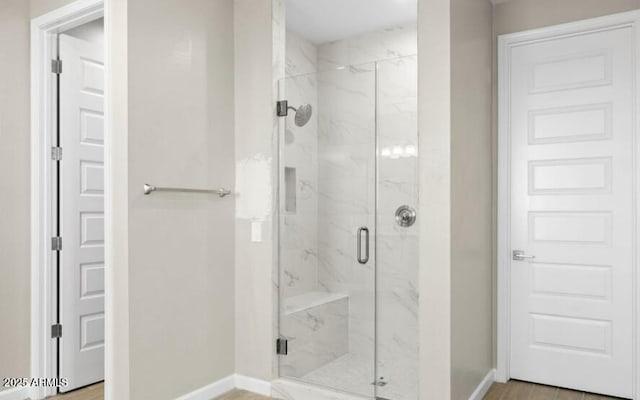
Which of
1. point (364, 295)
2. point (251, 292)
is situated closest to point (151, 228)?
point (251, 292)

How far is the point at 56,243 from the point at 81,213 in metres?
0.25

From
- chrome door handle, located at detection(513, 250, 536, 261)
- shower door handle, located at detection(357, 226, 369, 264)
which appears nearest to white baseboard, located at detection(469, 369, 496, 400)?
chrome door handle, located at detection(513, 250, 536, 261)

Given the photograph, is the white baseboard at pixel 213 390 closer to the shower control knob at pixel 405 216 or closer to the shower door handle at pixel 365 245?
the shower door handle at pixel 365 245

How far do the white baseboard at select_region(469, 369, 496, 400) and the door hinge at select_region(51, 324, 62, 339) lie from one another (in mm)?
2621

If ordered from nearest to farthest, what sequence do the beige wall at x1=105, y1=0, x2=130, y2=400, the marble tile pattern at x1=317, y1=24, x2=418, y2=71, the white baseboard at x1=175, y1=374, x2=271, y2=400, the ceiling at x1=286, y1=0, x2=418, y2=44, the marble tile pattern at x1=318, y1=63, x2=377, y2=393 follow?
1. the beige wall at x1=105, y1=0, x2=130, y2=400
2. the marble tile pattern at x1=318, y1=63, x2=377, y2=393
3. the white baseboard at x1=175, y1=374, x2=271, y2=400
4. the ceiling at x1=286, y1=0, x2=418, y2=44
5. the marble tile pattern at x1=317, y1=24, x2=418, y2=71

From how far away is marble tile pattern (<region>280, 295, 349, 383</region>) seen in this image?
115 inches

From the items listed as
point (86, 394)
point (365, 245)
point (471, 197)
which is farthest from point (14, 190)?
point (471, 197)

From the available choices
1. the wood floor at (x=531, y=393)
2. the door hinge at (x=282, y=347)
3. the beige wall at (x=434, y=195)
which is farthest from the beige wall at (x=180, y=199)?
the wood floor at (x=531, y=393)

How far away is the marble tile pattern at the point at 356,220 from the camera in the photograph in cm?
273

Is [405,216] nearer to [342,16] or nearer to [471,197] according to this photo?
[471,197]

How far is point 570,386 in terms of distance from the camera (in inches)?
126

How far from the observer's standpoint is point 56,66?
3152 mm

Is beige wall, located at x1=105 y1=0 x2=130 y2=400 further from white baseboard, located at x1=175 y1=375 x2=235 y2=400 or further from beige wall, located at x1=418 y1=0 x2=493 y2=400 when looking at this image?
beige wall, located at x1=418 y1=0 x2=493 y2=400

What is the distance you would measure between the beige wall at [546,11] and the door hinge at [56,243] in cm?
328
